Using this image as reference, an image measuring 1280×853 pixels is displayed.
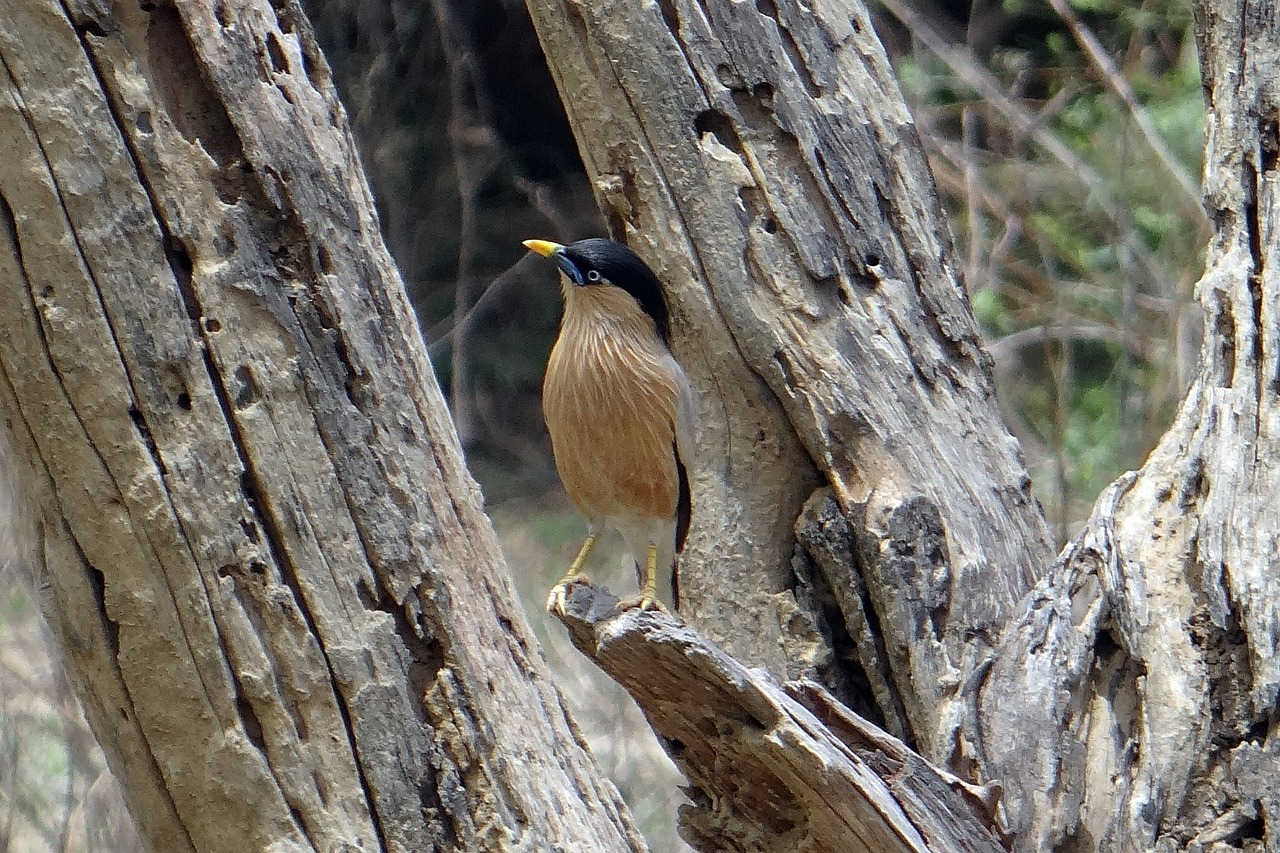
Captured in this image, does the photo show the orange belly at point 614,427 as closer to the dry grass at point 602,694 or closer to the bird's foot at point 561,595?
the bird's foot at point 561,595

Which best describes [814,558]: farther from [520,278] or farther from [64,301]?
Answer: [520,278]

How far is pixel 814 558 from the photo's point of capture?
265 cm

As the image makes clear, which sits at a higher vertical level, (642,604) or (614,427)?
(614,427)

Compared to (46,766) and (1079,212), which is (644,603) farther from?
(1079,212)

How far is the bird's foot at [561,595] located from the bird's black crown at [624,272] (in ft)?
1.78

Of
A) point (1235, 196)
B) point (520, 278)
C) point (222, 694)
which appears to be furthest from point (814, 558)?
point (520, 278)

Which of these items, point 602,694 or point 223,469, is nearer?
point 223,469

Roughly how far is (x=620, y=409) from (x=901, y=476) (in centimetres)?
81

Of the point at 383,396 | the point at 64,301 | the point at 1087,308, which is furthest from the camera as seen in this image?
the point at 1087,308

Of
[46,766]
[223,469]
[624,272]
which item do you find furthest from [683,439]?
[46,766]

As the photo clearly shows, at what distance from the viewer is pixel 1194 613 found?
7.18ft

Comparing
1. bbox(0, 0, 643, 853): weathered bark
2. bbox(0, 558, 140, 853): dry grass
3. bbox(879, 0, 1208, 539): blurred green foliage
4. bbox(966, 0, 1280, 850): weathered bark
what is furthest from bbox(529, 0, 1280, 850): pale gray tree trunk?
bbox(0, 558, 140, 853): dry grass

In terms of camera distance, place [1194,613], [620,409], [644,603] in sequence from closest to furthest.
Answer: [1194,613] → [644,603] → [620,409]

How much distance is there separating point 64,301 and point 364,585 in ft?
1.84
